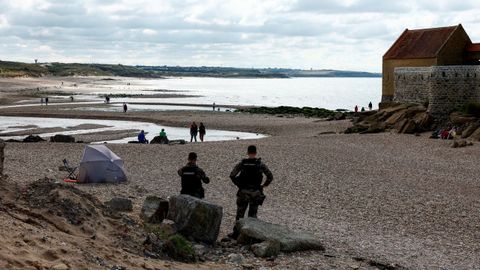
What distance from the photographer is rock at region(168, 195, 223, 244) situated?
408 inches

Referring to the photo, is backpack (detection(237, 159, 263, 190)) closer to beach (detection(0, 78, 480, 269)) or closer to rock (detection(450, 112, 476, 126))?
beach (detection(0, 78, 480, 269))

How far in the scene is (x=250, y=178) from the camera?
428 inches

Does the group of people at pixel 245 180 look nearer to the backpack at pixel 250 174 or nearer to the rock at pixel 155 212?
the backpack at pixel 250 174

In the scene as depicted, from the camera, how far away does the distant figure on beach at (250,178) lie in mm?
10766

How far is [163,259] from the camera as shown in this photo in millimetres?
8945

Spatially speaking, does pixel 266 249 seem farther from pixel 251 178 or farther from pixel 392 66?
pixel 392 66

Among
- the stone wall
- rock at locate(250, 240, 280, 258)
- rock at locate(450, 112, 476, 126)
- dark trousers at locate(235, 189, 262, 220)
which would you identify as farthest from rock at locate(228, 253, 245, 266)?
the stone wall

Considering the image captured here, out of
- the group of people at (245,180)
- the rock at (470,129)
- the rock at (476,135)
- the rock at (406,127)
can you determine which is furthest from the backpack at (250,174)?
the rock at (406,127)

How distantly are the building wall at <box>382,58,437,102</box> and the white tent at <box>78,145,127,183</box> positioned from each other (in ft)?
91.4

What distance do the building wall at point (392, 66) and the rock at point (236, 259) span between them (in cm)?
3294

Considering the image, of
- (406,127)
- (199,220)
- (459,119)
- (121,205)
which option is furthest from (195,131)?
(199,220)

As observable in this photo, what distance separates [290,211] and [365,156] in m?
12.9

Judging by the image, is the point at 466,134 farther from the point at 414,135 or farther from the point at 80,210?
the point at 80,210

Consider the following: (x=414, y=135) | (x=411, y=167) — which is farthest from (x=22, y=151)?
(x=414, y=135)
